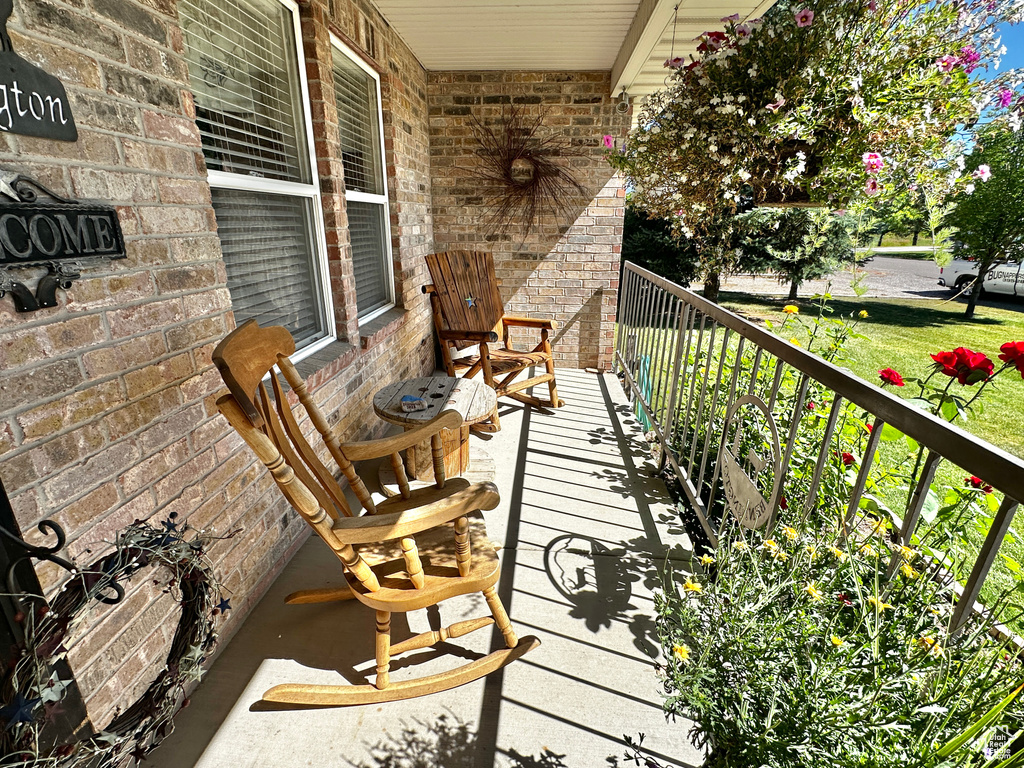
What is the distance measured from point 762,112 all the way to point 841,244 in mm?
7983

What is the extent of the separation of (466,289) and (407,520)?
110 inches

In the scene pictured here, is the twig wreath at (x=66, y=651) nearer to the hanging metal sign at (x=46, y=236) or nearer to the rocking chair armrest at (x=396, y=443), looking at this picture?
the hanging metal sign at (x=46, y=236)

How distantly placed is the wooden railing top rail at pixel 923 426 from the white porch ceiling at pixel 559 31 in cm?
201

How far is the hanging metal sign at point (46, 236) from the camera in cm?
89

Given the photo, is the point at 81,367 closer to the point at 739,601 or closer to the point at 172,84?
the point at 172,84

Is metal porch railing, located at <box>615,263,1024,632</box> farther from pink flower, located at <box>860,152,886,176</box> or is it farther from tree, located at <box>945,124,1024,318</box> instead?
tree, located at <box>945,124,1024,318</box>

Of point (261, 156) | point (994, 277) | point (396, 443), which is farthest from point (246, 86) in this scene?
point (994, 277)

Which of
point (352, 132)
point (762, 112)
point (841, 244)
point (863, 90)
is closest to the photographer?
point (863, 90)

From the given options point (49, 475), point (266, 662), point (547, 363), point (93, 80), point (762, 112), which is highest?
point (762, 112)

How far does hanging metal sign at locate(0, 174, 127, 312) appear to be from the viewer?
890mm

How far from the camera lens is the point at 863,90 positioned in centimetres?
167

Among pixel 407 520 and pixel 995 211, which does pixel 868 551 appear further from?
pixel 995 211

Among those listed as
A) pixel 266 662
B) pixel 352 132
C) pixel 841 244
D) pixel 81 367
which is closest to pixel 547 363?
pixel 352 132

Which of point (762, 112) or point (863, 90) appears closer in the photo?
point (863, 90)
